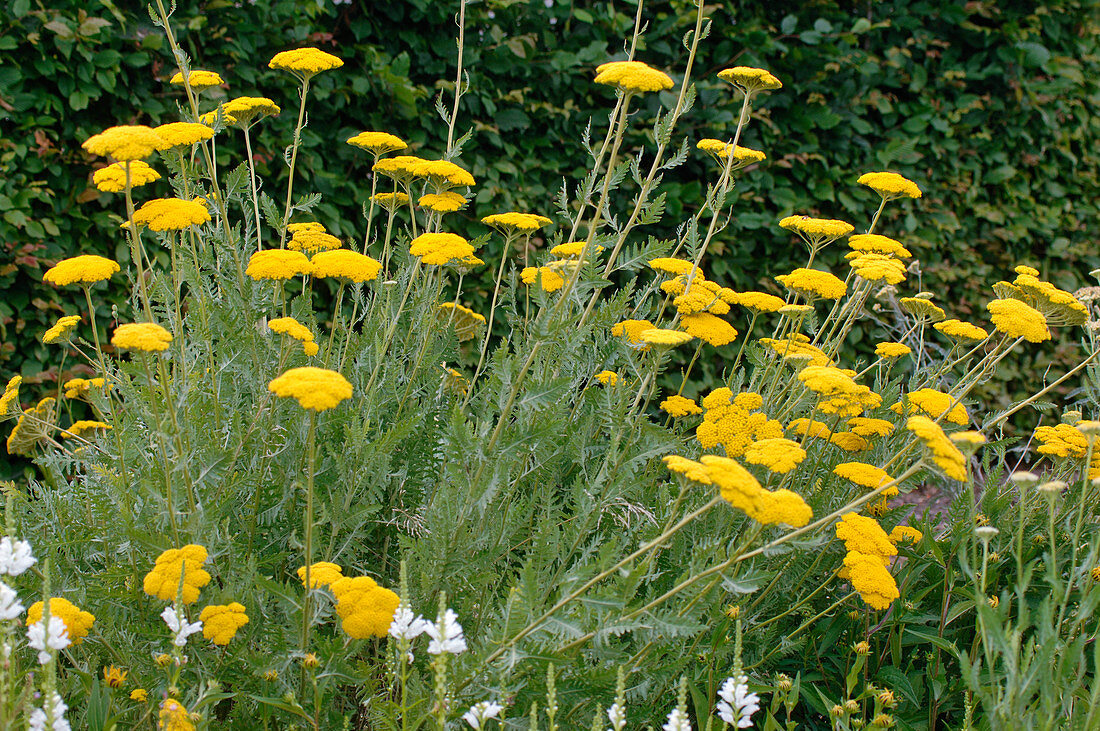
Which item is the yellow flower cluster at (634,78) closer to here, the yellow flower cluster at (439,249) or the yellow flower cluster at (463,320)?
the yellow flower cluster at (439,249)

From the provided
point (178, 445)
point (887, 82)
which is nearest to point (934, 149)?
point (887, 82)

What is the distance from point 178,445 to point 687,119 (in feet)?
11.5

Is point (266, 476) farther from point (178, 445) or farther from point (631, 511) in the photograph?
point (631, 511)

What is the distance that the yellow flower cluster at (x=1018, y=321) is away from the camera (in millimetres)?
2242

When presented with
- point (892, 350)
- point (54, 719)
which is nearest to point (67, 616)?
point (54, 719)

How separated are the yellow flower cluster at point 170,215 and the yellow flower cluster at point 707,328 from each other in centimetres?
128

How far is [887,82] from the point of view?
5.00 metres

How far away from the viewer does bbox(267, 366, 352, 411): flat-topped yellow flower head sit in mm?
1351

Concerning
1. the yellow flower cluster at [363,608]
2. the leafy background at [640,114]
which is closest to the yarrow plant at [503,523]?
the yellow flower cluster at [363,608]

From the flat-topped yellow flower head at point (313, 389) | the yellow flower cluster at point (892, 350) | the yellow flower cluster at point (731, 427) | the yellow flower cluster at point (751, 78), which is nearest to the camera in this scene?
the flat-topped yellow flower head at point (313, 389)

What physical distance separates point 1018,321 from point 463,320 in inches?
68.6

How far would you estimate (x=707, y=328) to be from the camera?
91.5 inches

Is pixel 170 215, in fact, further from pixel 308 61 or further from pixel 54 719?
pixel 54 719

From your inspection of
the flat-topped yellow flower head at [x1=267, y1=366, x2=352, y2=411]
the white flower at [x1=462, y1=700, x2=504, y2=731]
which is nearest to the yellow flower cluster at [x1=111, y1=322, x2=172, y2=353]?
the flat-topped yellow flower head at [x1=267, y1=366, x2=352, y2=411]
